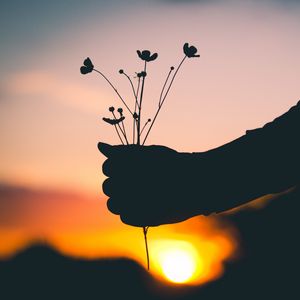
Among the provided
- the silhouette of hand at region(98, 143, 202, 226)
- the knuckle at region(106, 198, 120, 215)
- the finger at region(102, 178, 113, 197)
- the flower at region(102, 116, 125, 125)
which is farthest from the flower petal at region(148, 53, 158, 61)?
the knuckle at region(106, 198, 120, 215)

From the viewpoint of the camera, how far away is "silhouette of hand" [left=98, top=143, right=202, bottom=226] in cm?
357

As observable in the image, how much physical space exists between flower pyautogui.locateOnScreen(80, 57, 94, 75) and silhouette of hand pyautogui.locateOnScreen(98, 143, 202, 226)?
50cm

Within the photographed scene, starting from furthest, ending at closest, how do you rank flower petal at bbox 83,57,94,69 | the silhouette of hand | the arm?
flower petal at bbox 83,57,94,69 < the silhouette of hand < the arm

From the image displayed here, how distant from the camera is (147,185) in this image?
362cm

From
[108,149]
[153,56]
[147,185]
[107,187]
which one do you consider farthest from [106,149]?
[153,56]

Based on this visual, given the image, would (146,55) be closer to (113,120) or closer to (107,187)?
(113,120)

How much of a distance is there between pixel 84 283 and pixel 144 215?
30.3m

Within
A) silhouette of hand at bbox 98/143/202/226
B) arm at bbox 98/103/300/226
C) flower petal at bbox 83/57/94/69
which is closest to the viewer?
arm at bbox 98/103/300/226

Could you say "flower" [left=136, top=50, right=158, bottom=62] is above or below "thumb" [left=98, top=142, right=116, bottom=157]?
above

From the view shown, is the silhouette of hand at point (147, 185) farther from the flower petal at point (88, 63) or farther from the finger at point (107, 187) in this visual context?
the flower petal at point (88, 63)

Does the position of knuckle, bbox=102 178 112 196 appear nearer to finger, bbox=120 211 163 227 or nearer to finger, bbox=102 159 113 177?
finger, bbox=102 159 113 177

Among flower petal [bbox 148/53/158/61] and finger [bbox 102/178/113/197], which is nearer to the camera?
flower petal [bbox 148/53/158/61]

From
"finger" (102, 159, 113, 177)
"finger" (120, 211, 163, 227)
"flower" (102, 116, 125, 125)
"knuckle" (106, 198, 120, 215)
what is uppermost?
"flower" (102, 116, 125, 125)

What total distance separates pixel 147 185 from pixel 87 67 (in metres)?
0.88
